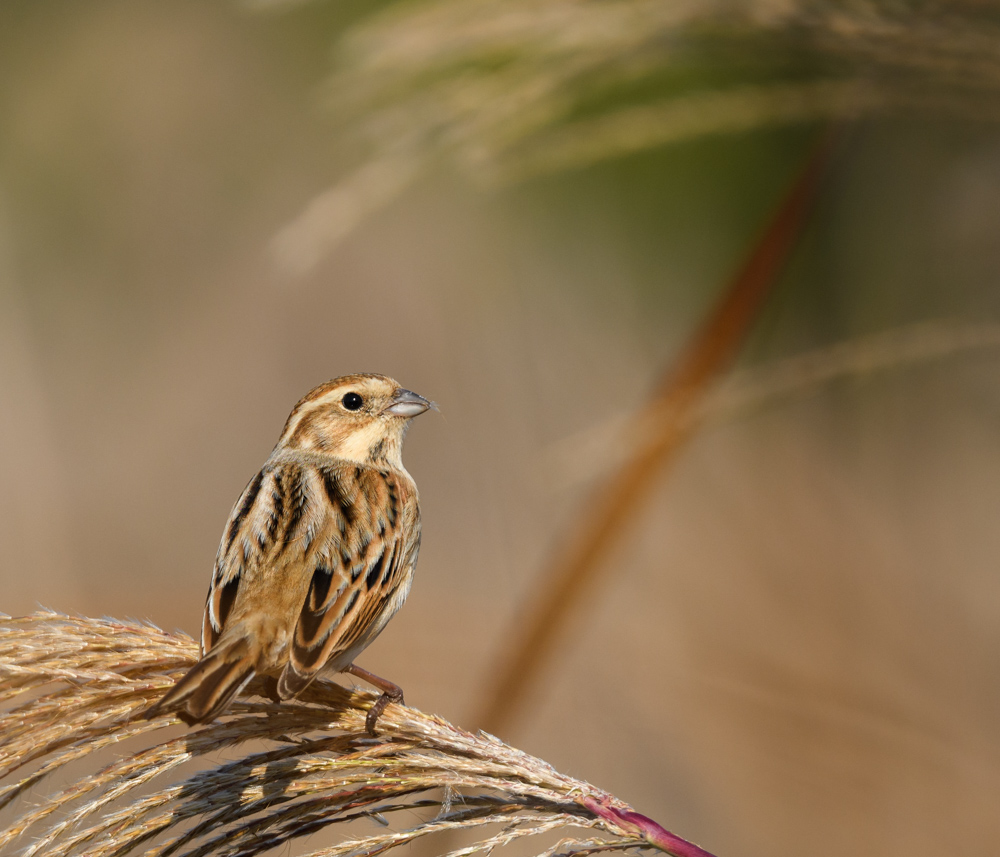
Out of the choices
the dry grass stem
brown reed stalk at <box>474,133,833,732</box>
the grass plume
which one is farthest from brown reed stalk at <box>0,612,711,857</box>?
the grass plume

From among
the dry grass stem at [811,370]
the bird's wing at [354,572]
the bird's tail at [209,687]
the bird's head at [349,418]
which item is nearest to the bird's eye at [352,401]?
the bird's head at [349,418]

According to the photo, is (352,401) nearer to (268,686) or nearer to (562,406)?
(268,686)

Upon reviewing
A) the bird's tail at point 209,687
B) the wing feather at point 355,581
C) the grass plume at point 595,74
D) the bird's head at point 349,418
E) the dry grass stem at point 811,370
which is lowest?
the bird's tail at point 209,687

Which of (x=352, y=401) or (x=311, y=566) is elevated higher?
(x=352, y=401)

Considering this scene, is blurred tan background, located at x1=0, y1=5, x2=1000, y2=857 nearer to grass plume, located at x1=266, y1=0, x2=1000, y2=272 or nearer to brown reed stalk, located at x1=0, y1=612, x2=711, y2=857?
grass plume, located at x1=266, y1=0, x2=1000, y2=272

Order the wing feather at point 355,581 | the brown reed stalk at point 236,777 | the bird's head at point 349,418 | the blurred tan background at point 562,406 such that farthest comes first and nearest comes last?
the blurred tan background at point 562,406, the bird's head at point 349,418, the wing feather at point 355,581, the brown reed stalk at point 236,777

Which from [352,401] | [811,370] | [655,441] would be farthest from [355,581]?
Answer: [811,370]

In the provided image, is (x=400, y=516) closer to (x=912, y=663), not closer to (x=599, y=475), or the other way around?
(x=599, y=475)

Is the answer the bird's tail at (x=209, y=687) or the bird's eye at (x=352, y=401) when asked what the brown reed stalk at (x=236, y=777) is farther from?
the bird's eye at (x=352, y=401)
